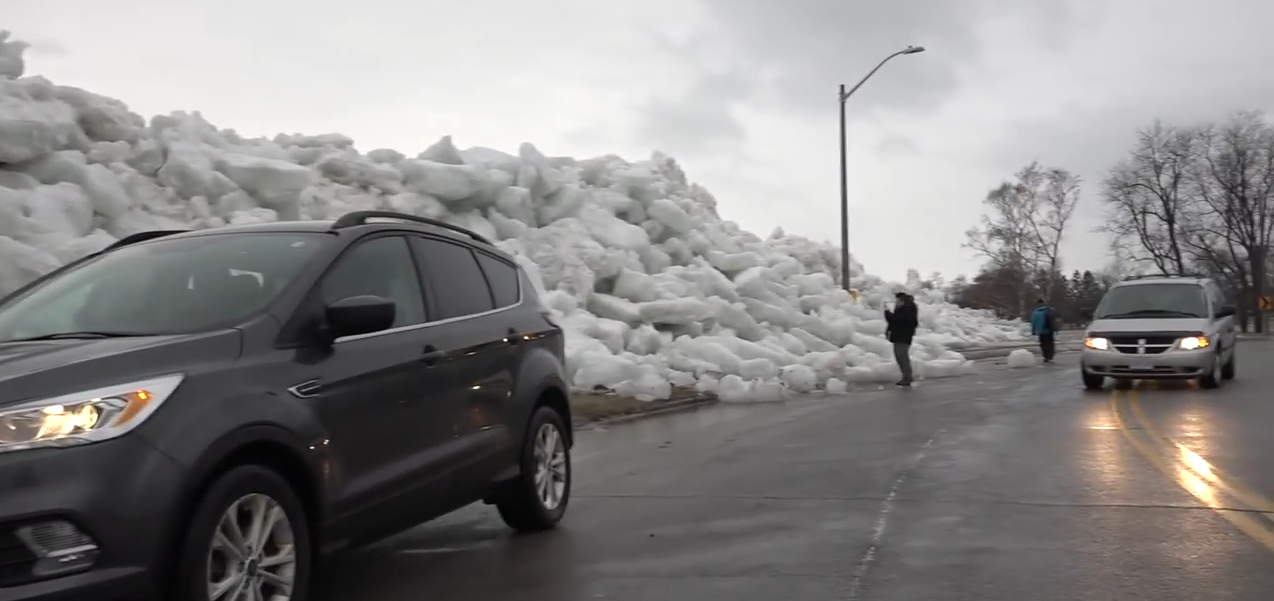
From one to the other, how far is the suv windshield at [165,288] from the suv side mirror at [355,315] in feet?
0.96

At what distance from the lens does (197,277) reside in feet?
16.9

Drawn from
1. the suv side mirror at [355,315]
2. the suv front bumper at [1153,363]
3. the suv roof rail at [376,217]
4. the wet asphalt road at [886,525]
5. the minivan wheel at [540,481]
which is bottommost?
the wet asphalt road at [886,525]

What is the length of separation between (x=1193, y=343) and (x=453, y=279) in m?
14.0

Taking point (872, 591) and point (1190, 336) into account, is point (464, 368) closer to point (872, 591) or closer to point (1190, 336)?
point (872, 591)

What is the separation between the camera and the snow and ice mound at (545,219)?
15.4 metres

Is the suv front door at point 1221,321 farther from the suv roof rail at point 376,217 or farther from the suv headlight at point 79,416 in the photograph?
the suv headlight at point 79,416

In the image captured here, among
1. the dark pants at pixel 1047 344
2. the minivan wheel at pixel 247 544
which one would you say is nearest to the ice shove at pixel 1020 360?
the dark pants at pixel 1047 344

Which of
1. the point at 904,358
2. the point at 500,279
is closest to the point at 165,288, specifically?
the point at 500,279

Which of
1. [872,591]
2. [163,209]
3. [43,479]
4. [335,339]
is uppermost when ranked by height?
[163,209]

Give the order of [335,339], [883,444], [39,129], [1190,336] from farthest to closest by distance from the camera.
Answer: [1190,336] → [39,129] → [883,444] → [335,339]

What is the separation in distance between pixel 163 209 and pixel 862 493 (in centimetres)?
1259

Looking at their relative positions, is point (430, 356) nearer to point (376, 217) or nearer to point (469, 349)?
point (469, 349)

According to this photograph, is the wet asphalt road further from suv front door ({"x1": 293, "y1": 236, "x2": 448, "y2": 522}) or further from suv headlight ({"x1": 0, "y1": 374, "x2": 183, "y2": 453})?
suv headlight ({"x1": 0, "y1": 374, "x2": 183, "y2": 453})

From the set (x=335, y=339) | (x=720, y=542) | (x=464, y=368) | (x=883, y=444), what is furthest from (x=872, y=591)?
(x=883, y=444)
